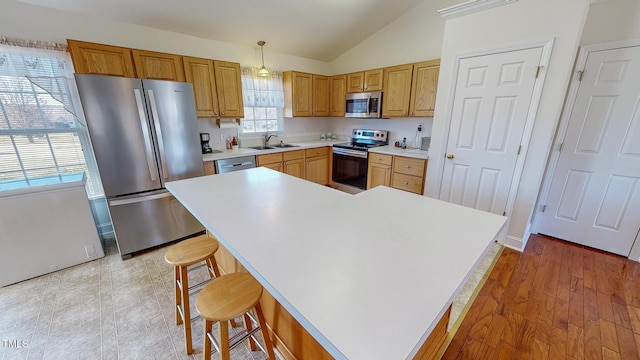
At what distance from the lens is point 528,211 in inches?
95.8

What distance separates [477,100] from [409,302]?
2.59 metres

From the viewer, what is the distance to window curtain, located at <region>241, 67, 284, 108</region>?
145 inches

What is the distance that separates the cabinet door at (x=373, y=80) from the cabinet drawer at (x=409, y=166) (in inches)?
48.1

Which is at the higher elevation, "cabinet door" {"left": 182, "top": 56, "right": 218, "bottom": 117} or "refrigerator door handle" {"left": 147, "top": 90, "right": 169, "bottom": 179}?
"cabinet door" {"left": 182, "top": 56, "right": 218, "bottom": 117}

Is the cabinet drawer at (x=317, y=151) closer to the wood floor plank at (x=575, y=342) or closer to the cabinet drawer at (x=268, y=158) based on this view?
the cabinet drawer at (x=268, y=158)

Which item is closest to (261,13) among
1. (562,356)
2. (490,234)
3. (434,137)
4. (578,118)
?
(434,137)

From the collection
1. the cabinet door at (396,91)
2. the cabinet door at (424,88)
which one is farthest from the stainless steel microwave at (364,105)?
the cabinet door at (424,88)

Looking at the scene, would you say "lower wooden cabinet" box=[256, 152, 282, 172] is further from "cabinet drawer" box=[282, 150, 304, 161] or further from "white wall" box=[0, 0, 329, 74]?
"white wall" box=[0, 0, 329, 74]

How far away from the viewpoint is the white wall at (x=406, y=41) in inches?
127

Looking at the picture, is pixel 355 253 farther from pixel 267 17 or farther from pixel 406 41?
pixel 406 41

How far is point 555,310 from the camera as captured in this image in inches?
70.2

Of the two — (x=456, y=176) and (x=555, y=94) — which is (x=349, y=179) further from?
(x=555, y=94)

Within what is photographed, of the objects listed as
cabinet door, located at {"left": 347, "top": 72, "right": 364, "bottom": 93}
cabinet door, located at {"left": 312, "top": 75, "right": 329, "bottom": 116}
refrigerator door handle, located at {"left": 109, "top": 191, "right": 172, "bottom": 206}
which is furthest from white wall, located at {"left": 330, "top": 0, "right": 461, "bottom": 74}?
refrigerator door handle, located at {"left": 109, "top": 191, "right": 172, "bottom": 206}

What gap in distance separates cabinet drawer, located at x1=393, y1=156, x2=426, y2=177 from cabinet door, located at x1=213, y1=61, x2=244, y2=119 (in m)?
2.37
